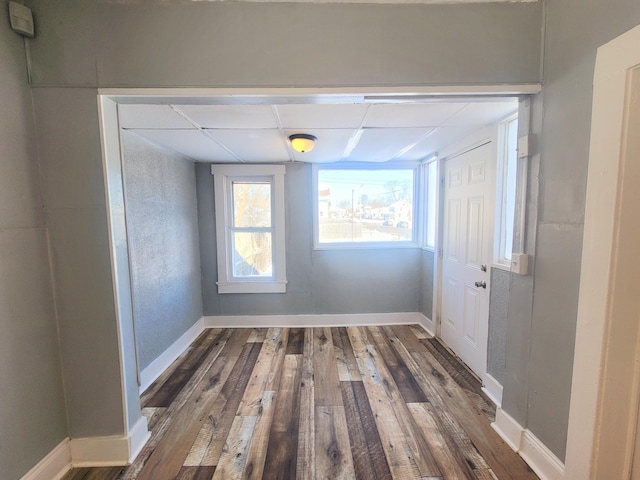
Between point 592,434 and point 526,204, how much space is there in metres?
1.09

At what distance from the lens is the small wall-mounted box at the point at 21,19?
1.25 meters

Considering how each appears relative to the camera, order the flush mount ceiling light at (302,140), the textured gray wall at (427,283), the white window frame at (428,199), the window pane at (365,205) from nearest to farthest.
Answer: the flush mount ceiling light at (302,140) < the white window frame at (428,199) < the textured gray wall at (427,283) < the window pane at (365,205)

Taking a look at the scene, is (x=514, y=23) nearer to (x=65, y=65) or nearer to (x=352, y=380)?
(x=65, y=65)

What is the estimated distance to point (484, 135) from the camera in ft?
7.01

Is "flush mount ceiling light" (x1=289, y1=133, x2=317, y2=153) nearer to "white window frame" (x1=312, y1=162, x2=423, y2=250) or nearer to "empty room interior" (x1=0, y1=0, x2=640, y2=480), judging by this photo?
"empty room interior" (x1=0, y1=0, x2=640, y2=480)

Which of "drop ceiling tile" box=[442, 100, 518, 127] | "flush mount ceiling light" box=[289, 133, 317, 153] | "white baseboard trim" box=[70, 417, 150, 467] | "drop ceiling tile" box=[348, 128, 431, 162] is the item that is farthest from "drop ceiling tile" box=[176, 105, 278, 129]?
"white baseboard trim" box=[70, 417, 150, 467]

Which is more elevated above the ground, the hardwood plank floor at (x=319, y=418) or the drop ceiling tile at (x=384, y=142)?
the drop ceiling tile at (x=384, y=142)

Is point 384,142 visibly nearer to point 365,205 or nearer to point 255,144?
point 365,205

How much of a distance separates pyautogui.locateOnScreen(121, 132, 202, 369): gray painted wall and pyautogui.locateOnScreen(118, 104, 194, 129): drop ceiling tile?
→ 0.16 metres

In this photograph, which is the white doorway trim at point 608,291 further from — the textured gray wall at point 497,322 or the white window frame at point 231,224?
the white window frame at point 231,224

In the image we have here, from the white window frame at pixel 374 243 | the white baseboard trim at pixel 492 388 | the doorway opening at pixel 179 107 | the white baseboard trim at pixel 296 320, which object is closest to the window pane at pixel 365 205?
the white window frame at pixel 374 243

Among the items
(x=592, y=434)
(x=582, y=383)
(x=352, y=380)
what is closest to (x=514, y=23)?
(x=582, y=383)

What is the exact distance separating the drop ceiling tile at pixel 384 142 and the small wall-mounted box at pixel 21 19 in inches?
77.3

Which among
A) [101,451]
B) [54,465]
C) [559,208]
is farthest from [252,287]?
[559,208]
